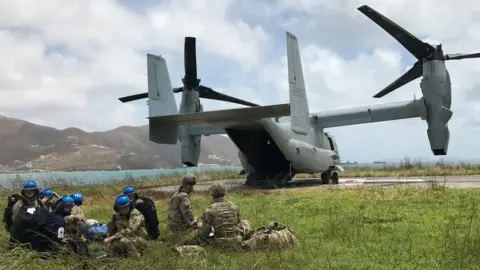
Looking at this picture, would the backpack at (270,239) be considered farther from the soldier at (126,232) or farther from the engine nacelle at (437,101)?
the engine nacelle at (437,101)

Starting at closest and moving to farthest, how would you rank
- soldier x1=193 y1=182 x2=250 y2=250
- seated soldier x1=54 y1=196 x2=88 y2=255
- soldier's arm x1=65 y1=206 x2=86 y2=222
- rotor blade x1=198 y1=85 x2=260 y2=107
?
seated soldier x1=54 y1=196 x2=88 y2=255 < soldier x1=193 y1=182 x2=250 y2=250 < soldier's arm x1=65 y1=206 x2=86 y2=222 < rotor blade x1=198 y1=85 x2=260 y2=107

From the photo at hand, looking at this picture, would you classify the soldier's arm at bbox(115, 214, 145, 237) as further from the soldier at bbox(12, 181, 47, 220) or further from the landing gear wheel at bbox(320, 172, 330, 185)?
the landing gear wheel at bbox(320, 172, 330, 185)

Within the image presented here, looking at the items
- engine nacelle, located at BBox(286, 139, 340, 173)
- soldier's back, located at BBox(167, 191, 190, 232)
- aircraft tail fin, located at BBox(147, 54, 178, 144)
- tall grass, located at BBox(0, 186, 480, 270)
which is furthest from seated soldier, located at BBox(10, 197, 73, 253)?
engine nacelle, located at BBox(286, 139, 340, 173)

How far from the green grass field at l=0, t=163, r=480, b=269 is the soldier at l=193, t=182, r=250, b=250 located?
0.52 meters

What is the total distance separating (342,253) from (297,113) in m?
12.3

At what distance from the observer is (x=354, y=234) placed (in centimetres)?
954

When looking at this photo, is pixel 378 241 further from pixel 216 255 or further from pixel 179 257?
pixel 179 257

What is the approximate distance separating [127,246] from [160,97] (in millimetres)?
14594

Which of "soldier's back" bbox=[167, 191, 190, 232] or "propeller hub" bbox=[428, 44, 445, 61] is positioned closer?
"soldier's back" bbox=[167, 191, 190, 232]

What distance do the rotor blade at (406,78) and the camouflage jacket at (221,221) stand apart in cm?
1899

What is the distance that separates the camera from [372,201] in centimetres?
1438

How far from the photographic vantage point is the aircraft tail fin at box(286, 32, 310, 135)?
1977 centimetres

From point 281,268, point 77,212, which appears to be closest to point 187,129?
point 77,212

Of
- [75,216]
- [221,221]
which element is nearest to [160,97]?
[75,216]
